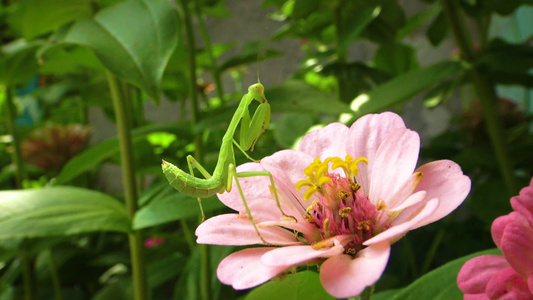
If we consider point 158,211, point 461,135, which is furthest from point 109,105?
point 461,135

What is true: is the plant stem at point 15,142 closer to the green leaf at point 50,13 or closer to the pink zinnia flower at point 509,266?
the green leaf at point 50,13

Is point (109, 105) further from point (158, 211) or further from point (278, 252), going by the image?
point (278, 252)

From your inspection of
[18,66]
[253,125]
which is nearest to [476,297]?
[253,125]

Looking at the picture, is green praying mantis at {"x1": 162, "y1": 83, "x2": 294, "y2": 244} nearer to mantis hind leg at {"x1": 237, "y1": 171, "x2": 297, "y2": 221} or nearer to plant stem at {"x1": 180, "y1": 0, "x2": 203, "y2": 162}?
mantis hind leg at {"x1": 237, "y1": 171, "x2": 297, "y2": 221}

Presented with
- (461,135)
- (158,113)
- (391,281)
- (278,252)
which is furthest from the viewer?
(158,113)

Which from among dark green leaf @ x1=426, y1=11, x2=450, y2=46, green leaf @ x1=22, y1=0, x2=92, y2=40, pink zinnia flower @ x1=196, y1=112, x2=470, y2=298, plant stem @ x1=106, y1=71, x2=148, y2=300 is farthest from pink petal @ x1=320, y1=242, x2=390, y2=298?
dark green leaf @ x1=426, y1=11, x2=450, y2=46

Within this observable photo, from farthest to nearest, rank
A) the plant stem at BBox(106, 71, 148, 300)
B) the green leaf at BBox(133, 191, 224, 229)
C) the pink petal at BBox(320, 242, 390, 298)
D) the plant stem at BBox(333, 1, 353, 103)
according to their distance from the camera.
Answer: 1. the plant stem at BBox(333, 1, 353, 103)
2. the plant stem at BBox(106, 71, 148, 300)
3. the green leaf at BBox(133, 191, 224, 229)
4. the pink petal at BBox(320, 242, 390, 298)

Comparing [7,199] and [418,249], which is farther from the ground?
[7,199]
